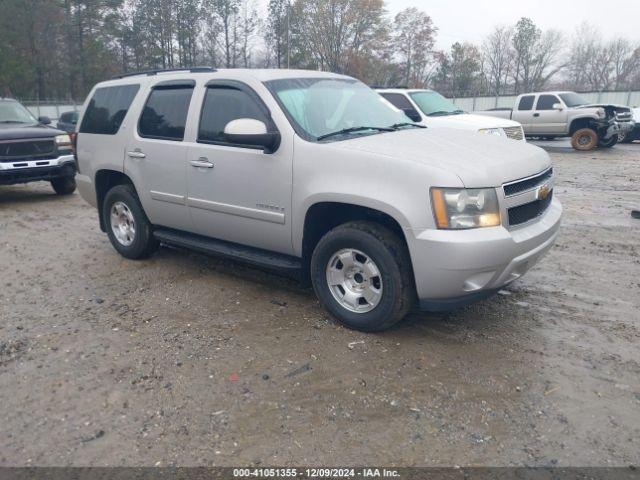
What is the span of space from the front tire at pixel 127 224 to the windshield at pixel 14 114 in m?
5.40

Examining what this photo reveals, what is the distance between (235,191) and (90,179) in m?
2.45

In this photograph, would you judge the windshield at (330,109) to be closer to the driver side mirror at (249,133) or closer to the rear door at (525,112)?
the driver side mirror at (249,133)

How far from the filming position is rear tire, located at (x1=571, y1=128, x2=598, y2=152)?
1666cm

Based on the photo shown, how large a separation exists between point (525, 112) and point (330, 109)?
16410mm

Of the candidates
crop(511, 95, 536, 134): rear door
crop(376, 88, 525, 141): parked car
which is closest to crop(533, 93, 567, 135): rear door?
crop(511, 95, 536, 134): rear door

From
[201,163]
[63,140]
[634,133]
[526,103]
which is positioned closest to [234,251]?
[201,163]

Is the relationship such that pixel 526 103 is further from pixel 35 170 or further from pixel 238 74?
pixel 238 74

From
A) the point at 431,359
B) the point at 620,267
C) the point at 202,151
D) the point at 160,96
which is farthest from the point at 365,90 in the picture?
the point at 620,267

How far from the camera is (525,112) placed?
18.8 m

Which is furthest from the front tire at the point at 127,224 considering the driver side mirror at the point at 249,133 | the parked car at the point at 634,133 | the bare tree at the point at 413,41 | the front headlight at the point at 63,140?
the bare tree at the point at 413,41

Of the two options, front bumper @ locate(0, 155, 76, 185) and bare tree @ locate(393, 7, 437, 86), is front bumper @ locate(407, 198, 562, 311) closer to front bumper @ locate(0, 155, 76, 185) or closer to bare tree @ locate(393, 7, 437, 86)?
front bumper @ locate(0, 155, 76, 185)

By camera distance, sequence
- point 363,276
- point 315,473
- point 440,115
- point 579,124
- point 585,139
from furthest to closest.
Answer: point 579,124 < point 585,139 < point 440,115 < point 363,276 < point 315,473

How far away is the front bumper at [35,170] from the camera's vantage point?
8.82 metres

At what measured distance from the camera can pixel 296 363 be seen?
359 centimetres
